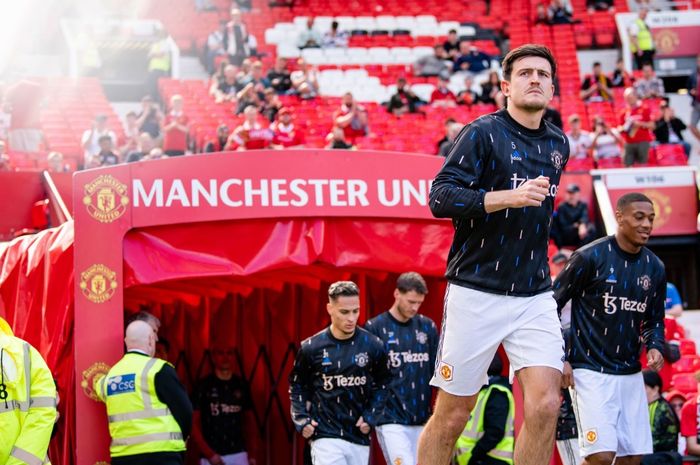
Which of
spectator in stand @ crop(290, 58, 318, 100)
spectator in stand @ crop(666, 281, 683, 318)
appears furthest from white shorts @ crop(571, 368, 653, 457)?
spectator in stand @ crop(290, 58, 318, 100)

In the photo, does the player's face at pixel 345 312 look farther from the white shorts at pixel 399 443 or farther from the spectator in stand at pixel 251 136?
the spectator in stand at pixel 251 136

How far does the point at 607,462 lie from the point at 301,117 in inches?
581

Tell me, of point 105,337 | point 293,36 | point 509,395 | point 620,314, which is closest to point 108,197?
point 105,337

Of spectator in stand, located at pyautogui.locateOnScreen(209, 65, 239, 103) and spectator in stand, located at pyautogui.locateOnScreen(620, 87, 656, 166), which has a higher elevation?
spectator in stand, located at pyautogui.locateOnScreen(209, 65, 239, 103)

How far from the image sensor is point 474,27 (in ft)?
88.0

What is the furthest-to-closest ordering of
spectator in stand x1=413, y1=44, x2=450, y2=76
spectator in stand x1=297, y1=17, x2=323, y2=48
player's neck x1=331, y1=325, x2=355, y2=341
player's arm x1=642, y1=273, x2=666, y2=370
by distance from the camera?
spectator in stand x1=297, y1=17, x2=323, y2=48 → spectator in stand x1=413, y1=44, x2=450, y2=76 → player's neck x1=331, y1=325, x2=355, y2=341 → player's arm x1=642, y1=273, x2=666, y2=370

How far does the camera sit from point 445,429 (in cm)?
571

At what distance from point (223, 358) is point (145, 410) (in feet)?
8.45

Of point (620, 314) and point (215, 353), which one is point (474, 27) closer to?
point (215, 353)

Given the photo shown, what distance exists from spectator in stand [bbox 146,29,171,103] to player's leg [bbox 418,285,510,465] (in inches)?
724

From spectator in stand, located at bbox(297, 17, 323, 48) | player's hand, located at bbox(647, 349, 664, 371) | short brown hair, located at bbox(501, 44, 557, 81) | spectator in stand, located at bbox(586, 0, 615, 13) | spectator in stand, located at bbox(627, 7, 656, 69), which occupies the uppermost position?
spectator in stand, located at bbox(586, 0, 615, 13)

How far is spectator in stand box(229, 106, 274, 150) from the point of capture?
53.3 feet

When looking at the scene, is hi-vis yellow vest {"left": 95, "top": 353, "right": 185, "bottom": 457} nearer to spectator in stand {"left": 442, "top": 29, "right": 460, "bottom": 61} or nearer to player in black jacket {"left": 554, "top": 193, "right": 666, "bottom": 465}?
player in black jacket {"left": 554, "top": 193, "right": 666, "bottom": 465}

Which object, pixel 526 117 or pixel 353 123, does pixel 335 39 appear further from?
pixel 526 117
